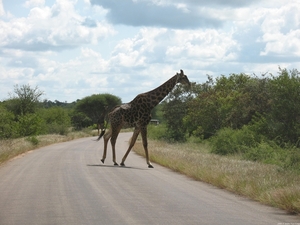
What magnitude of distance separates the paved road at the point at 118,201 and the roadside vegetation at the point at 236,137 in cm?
79

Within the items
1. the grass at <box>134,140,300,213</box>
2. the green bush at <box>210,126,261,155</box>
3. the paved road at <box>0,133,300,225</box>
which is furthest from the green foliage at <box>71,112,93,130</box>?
the paved road at <box>0,133,300,225</box>

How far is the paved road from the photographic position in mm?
9789

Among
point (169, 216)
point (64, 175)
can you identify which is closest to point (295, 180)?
point (169, 216)

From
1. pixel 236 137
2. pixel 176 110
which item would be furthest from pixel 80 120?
pixel 236 137

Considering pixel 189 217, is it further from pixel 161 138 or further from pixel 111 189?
pixel 161 138

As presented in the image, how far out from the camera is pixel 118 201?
11.7m

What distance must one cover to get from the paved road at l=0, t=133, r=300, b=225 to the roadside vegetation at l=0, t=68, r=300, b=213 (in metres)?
0.79

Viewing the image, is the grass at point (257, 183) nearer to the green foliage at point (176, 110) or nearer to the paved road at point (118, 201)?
the paved road at point (118, 201)

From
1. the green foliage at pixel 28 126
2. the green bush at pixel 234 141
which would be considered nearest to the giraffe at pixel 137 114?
the green bush at pixel 234 141

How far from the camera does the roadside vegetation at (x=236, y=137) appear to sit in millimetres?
14715

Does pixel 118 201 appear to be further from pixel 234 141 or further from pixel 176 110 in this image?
pixel 176 110

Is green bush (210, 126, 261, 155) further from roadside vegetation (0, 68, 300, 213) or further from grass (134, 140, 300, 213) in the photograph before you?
grass (134, 140, 300, 213)

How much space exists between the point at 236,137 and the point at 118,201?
2201cm

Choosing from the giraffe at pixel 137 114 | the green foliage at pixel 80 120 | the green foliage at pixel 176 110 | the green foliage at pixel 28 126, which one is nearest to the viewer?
the giraffe at pixel 137 114
